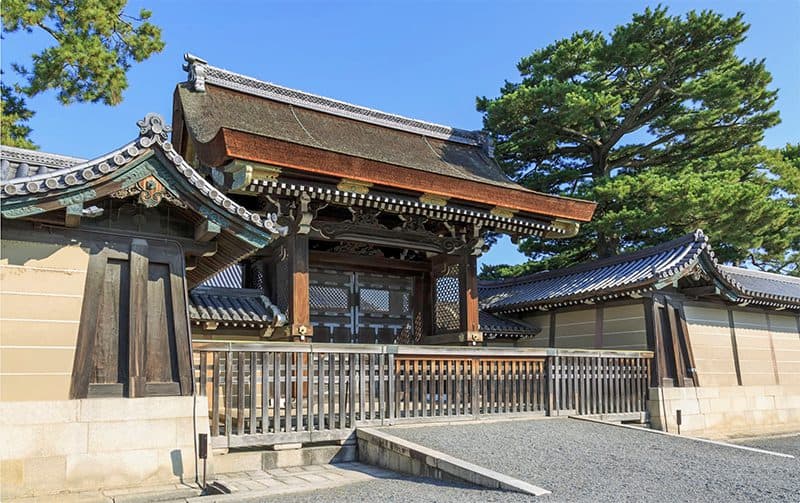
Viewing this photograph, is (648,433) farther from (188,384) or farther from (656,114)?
(656,114)

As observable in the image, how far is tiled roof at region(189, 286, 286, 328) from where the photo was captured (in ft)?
33.1

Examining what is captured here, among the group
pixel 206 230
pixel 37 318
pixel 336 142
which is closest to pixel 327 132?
pixel 336 142

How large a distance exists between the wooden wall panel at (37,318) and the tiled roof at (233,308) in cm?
352

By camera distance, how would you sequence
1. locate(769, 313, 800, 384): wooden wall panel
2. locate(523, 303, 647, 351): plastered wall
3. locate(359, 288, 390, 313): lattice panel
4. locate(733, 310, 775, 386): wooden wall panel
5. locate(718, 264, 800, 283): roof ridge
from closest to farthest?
locate(523, 303, 647, 351): plastered wall < locate(359, 288, 390, 313): lattice panel < locate(733, 310, 775, 386): wooden wall panel < locate(769, 313, 800, 384): wooden wall panel < locate(718, 264, 800, 283): roof ridge

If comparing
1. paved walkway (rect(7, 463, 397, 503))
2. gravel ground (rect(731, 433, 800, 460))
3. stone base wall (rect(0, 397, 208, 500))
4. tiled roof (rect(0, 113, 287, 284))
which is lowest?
gravel ground (rect(731, 433, 800, 460))

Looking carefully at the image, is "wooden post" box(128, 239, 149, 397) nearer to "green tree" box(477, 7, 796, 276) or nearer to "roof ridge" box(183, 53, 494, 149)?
"roof ridge" box(183, 53, 494, 149)

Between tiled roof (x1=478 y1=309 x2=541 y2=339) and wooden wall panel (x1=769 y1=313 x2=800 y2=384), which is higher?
tiled roof (x1=478 y1=309 x2=541 y2=339)

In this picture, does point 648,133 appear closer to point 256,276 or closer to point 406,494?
point 256,276

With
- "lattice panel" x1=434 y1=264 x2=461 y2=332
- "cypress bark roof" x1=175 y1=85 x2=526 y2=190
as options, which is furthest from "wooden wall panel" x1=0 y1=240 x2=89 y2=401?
"lattice panel" x1=434 y1=264 x2=461 y2=332

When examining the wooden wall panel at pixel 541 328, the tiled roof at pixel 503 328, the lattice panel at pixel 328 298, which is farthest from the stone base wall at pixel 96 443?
the wooden wall panel at pixel 541 328

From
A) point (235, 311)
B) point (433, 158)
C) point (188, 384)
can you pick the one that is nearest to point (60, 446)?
point (188, 384)

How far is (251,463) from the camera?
7332 millimetres

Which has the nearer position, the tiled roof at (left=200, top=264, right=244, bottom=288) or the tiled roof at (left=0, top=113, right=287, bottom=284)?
the tiled roof at (left=0, top=113, right=287, bottom=284)

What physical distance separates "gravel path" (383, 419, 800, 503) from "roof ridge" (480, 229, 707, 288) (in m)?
4.51
